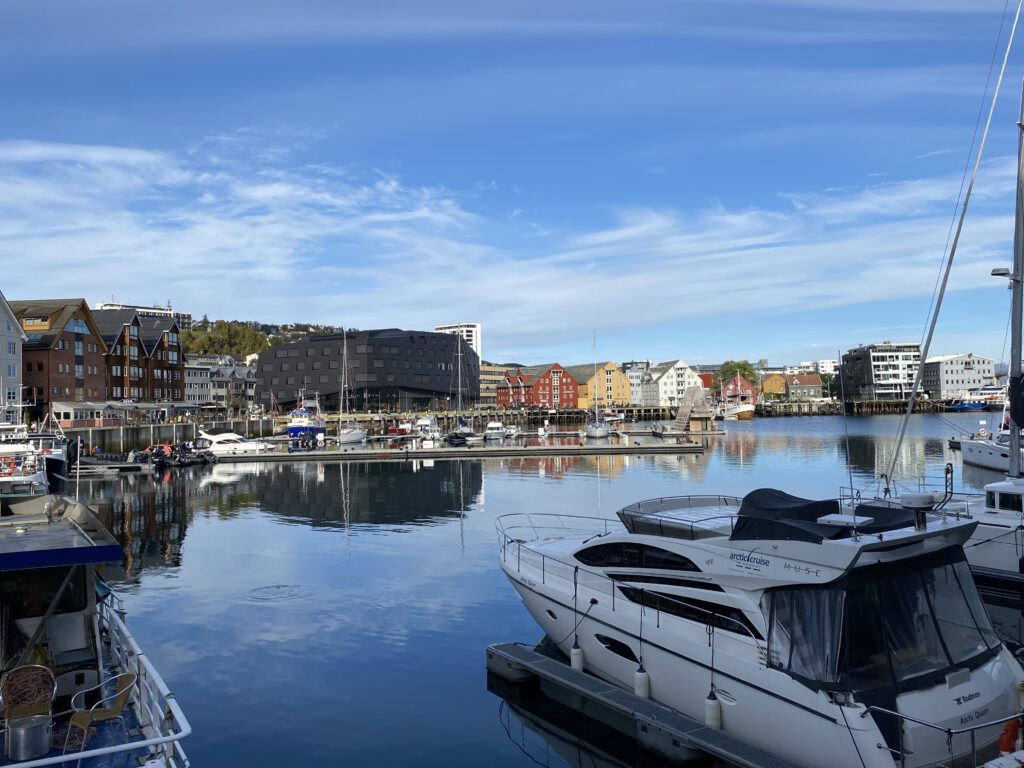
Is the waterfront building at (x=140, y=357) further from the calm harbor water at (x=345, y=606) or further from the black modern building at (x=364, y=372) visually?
the calm harbor water at (x=345, y=606)

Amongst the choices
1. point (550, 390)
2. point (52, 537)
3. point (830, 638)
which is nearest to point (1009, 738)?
point (830, 638)

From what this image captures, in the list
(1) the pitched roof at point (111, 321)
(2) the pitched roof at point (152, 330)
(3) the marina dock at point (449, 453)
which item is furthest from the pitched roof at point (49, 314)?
(3) the marina dock at point (449, 453)

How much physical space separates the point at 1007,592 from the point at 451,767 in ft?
52.8

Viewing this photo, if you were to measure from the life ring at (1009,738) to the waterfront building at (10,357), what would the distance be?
74.6 m

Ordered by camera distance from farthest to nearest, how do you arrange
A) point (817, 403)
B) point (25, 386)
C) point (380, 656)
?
point (817, 403) → point (25, 386) → point (380, 656)

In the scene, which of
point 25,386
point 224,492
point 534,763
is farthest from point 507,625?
point 25,386

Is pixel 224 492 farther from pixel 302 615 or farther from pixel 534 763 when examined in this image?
pixel 534 763

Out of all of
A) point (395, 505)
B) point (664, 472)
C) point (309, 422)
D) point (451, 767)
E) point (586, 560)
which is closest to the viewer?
point (451, 767)

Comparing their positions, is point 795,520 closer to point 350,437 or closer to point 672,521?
point 672,521

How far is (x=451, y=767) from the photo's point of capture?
42.5 feet

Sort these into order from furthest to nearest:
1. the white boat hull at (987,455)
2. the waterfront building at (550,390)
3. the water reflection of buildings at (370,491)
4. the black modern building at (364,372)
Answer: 1. the waterfront building at (550,390)
2. the black modern building at (364,372)
3. the white boat hull at (987,455)
4. the water reflection of buildings at (370,491)

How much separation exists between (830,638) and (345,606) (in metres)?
15.3

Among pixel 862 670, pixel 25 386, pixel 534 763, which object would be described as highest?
pixel 25 386

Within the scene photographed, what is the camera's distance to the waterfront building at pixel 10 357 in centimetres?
6888
